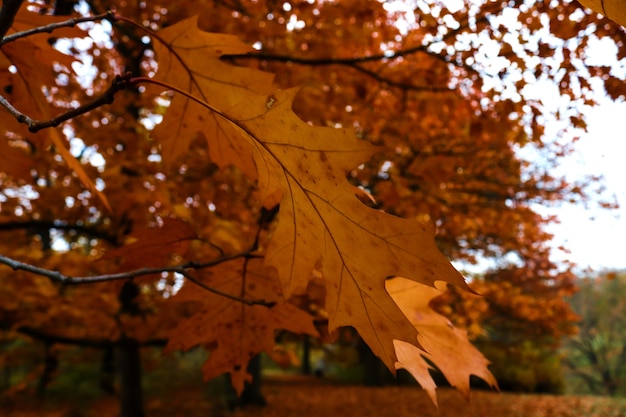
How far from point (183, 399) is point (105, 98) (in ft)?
44.7

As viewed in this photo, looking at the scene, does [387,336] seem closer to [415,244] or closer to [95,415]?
[415,244]

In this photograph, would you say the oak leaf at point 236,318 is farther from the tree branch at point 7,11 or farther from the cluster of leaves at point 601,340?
the cluster of leaves at point 601,340

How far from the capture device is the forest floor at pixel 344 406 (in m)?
9.83

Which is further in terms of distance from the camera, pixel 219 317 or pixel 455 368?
pixel 219 317

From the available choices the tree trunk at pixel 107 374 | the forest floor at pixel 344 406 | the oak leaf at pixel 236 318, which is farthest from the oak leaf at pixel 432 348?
the tree trunk at pixel 107 374

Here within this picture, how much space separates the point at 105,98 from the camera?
2.67 ft

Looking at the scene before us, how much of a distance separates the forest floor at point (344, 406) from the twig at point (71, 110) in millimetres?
9274

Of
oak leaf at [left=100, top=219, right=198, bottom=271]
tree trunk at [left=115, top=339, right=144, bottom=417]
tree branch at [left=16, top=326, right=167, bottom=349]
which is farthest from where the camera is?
tree trunk at [left=115, top=339, right=144, bottom=417]

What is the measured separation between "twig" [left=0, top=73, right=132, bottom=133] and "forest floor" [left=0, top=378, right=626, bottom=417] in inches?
365

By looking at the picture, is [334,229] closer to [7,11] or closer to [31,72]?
[7,11]

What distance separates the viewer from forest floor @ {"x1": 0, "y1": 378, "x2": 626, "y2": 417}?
983cm

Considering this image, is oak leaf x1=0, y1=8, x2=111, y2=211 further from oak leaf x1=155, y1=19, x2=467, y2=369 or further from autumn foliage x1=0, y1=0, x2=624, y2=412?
oak leaf x1=155, y1=19, x2=467, y2=369

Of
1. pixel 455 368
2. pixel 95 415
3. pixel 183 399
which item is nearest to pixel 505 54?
pixel 455 368

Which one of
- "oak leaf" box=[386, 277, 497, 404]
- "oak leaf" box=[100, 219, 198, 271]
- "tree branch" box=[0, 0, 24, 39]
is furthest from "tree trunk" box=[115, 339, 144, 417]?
"tree branch" box=[0, 0, 24, 39]
